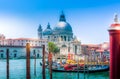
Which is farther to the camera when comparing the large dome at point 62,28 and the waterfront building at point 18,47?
the large dome at point 62,28

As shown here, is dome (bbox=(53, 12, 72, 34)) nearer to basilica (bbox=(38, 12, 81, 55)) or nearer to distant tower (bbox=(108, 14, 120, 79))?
basilica (bbox=(38, 12, 81, 55))

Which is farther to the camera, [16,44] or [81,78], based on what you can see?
[16,44]

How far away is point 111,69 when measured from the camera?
71cm

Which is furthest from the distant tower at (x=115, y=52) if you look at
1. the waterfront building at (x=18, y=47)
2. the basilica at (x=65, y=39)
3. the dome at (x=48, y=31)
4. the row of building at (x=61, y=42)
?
the dome at (x=48, y=31)

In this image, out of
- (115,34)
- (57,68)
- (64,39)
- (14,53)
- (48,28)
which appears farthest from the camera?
(48,28)

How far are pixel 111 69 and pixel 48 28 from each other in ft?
122

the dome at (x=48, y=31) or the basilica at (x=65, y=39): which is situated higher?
the dome at (x=48, y=31)

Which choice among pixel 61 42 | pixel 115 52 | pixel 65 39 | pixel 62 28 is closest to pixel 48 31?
pixel 65 39

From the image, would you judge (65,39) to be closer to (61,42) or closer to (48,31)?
(61,42)

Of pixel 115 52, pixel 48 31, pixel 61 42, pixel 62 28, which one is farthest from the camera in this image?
pixel 48 31

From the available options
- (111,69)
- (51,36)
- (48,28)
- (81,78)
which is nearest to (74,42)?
(51,36)

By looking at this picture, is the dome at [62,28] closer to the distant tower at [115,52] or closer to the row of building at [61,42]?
the row of building at [61,42]

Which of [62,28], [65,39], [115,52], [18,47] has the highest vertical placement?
[62,28]

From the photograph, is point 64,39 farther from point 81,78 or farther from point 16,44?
point 81,78
